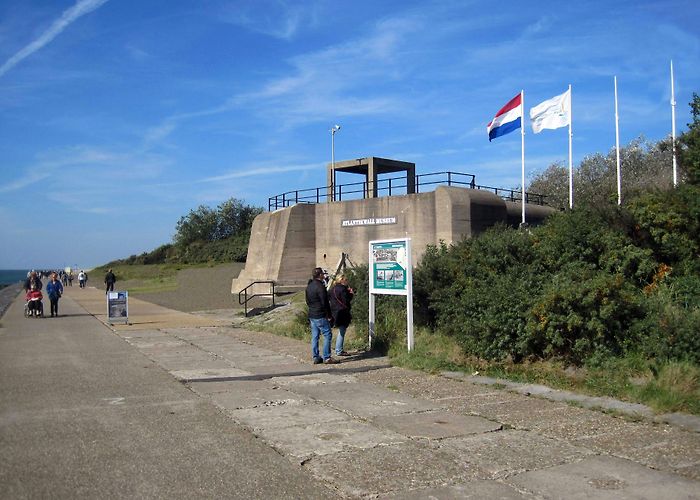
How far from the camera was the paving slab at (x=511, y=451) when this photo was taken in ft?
19.5

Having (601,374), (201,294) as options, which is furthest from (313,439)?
(201,294)

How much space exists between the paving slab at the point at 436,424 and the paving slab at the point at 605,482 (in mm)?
1403

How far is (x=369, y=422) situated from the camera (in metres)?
7.65

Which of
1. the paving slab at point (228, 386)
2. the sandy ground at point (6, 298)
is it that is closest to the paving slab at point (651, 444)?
the paving slab at point (228, 386)

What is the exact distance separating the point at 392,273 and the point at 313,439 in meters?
6.39

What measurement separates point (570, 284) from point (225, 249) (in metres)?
61.7

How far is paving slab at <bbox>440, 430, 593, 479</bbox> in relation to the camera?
5941 millimetres

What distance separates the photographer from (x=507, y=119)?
2409 centimetres

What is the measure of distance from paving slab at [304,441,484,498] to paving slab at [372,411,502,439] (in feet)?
1.66

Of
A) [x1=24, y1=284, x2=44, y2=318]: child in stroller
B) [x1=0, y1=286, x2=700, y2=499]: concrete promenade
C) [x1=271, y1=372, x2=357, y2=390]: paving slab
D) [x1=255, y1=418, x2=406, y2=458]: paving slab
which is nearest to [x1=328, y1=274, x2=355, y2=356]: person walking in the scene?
[x1=0, y1=286, x2=700, y2=499]: concrete promenade

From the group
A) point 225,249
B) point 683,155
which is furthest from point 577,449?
point 225,249

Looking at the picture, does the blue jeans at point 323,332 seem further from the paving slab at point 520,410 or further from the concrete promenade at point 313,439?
the paving slab at point 520,410

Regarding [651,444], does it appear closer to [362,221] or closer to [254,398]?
[254,398]

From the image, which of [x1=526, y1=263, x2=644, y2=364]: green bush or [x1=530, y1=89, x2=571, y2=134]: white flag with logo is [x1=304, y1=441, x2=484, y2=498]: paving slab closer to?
[x1=526, y1=263, x2=644, y2=364]: green bush
